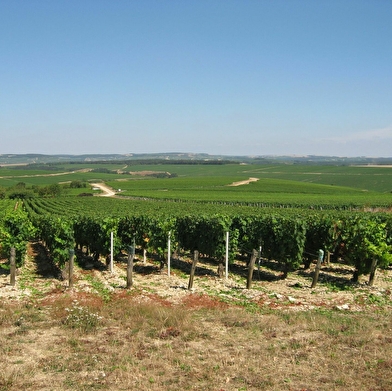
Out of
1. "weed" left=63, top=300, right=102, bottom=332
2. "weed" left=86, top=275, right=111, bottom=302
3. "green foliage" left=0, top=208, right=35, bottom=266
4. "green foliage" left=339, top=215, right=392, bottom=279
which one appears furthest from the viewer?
"green foliage" left=0, top=208, right=35, bottom=266

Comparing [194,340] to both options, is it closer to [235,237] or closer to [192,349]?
[192,349]

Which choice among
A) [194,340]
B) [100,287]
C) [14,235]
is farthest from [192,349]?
[14,235]

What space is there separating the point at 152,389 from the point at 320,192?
9770 centimetres

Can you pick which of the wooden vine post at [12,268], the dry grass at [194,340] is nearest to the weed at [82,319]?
the dry grass at [194,340]

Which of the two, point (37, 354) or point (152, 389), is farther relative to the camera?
point (37, 354)

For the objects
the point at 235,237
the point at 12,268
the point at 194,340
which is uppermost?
the point at 235,237

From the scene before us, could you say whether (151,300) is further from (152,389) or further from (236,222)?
(236,222)

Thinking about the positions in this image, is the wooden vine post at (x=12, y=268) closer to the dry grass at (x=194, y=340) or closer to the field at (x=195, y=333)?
the field at (x=195, y=333)

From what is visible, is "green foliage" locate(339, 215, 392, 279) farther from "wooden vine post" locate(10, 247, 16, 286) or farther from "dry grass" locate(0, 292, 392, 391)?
"wooden vine post" locate(10, 247, 16, 286)

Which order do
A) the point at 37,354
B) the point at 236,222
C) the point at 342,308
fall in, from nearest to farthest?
the point at 37,354 < the point at 342,308 < the point at 236,222

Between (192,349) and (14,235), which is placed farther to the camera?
(14,235)

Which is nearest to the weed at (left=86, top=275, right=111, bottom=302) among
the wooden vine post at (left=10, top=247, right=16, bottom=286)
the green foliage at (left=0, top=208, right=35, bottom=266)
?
the wooden vine post at (left=10, top=247, right=16, bottom=286)

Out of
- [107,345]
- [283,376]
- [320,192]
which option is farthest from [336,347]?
[320,192]

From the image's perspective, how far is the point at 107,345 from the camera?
10516 mm
